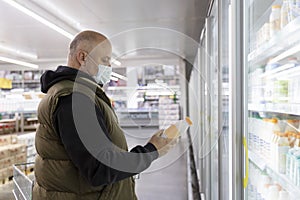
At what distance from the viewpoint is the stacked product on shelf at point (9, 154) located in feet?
17.2

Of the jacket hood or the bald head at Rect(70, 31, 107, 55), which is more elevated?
the bald head at Rect(70, 31, 107, 55)

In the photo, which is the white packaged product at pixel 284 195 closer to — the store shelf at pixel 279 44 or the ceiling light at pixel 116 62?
the store shelf at pixel 279 44

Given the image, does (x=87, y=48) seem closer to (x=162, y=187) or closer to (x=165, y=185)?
(x=162, y=187)

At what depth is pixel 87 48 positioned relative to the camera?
1.25 metres

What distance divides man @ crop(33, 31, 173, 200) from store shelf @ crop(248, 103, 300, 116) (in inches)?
17.2

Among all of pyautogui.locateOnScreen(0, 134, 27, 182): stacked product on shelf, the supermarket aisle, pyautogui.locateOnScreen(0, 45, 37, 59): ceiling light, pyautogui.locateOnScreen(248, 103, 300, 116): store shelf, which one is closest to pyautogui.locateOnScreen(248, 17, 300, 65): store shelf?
pyautogui.locateOnScreen(248, 103, 300, 116): store shelf

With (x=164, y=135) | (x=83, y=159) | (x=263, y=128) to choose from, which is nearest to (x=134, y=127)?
(x=164, y=135)

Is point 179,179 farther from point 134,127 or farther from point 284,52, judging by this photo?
point 284,52

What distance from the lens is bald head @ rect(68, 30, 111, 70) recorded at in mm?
1249

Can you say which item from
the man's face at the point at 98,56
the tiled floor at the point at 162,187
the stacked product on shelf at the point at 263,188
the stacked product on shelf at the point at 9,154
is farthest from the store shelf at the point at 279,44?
the stacked product on shelf at the point at 9,154

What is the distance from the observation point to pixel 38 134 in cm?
124

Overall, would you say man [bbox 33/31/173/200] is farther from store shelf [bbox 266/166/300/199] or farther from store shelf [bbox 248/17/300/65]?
store shelf [bbox 248/17/300/65]

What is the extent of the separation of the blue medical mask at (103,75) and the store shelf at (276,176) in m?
0.79

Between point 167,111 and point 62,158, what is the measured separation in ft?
1.86
